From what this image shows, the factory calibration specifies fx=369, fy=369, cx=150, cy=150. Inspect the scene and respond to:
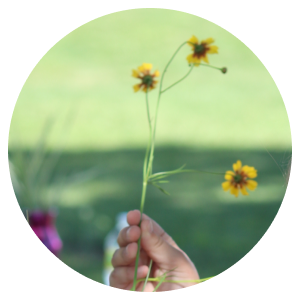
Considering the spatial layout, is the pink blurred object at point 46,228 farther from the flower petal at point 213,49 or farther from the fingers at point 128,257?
the flower petal at point 213,49

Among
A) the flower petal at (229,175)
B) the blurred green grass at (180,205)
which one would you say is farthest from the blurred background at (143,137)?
the flower petal at (229,175)

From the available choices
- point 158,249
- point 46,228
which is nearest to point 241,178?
point 158,249

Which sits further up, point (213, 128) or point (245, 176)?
point (213, 128)

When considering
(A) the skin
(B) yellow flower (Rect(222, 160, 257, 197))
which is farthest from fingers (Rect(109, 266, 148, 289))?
(B) yellow flower (Rect(222, 160, 257, 197))

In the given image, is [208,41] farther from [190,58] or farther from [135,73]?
[135,73]

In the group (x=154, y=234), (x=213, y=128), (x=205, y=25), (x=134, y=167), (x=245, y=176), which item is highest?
(x=205, y=25)

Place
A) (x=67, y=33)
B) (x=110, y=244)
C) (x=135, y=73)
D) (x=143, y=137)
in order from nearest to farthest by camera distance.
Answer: (x=67, y=33) → (x=135, y=73) → (x=110, y=244) → (x=143, y=137)

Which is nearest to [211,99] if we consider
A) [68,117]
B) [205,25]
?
[205,25]

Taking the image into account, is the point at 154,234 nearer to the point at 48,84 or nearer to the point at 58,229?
the point at 58,229

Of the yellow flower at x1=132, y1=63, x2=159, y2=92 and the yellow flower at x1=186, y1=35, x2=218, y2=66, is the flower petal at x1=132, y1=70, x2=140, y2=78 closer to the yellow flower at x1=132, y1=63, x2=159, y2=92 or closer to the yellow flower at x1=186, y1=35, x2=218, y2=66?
the yellow flower at x1=132, y1=63, x2=159, y2=92
